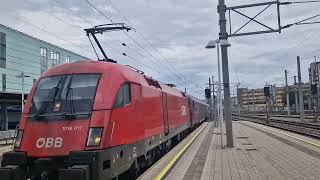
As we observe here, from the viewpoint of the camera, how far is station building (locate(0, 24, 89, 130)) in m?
67.2

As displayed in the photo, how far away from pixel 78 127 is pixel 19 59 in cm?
6469

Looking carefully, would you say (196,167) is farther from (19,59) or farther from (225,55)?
(19,59)

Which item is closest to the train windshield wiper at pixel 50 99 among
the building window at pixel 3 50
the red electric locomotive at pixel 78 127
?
the red electric locomotive at pixel 78 127

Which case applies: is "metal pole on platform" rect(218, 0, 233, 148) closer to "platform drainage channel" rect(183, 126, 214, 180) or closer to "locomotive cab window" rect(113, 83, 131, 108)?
"platform drainage channel" rect(183, 126, 214, 180)

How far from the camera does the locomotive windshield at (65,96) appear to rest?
391 inches

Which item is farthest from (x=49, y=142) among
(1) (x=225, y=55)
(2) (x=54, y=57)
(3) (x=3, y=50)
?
(2) (x=54, y=57)

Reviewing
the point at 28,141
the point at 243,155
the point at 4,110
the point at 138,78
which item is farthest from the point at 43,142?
the point at 4,110

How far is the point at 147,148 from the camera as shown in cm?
1383

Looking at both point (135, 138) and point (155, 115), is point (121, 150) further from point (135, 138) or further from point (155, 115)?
point (155, 115)

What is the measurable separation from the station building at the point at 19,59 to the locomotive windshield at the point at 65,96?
5252cm

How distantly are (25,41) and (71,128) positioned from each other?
6667 centimetres

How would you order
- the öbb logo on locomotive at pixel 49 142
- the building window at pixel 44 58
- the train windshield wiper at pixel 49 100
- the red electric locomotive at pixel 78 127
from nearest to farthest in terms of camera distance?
the red electric locomotive at pixel 78 127, the öbb logo on locomotive at pixel 49 142, the train windshield wiper at pixel 49 100, the building window at pixel 44 58

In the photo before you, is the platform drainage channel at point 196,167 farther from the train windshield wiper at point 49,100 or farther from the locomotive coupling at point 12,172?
the locomotive coupling at point 12,172

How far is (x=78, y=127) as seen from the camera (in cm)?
949
